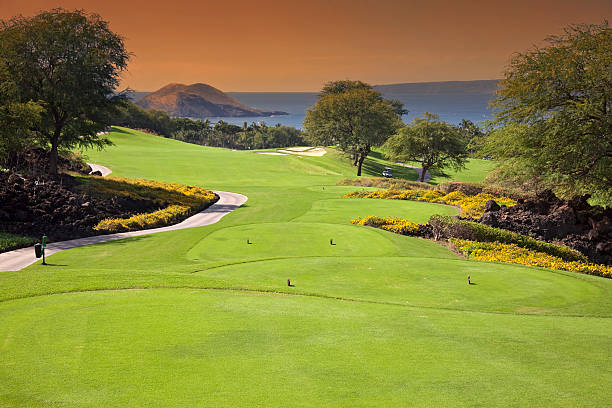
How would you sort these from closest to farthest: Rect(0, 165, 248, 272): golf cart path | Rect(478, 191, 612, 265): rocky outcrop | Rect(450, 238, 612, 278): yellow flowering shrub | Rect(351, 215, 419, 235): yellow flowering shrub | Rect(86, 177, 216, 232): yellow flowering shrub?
1. Rect(450, 238, 612, 278): yellow flowering shrub
2. Rect(0, 165, 248, 272): golf cart path
3. Rect(478, 191, 612, 265): rocky outcrop
4. Rect(351, 215, 419, 235): yellow flowering shrub
5. Rect(86, 177, 216, 232): yellow flowering shrub

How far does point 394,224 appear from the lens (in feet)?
87.8

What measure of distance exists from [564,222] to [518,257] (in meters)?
7.08

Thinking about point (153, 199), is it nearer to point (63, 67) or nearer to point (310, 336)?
point (63, 67)

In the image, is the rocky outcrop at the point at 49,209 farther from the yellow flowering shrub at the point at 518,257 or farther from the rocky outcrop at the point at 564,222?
the rocky outcrop at the point at 564,222

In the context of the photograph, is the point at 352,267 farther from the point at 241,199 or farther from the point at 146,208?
the point at 241,199

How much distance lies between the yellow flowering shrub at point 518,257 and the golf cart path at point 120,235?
18.5 metres

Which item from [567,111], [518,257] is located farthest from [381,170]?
[518,257]

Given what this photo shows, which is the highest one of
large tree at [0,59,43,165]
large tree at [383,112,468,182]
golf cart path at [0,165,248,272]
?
large tree at [383,112,468,182]

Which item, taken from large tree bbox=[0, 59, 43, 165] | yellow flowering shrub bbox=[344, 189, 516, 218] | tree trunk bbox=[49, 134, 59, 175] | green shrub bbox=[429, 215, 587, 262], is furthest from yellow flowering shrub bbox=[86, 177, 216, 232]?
green shrub bbox=[429, 215, 587, 262]

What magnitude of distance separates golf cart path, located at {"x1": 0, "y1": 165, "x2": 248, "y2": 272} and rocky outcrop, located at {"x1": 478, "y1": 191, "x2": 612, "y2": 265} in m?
20.2

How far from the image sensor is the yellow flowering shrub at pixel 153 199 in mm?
30328

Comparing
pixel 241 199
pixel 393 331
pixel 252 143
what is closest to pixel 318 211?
pixel 241 199

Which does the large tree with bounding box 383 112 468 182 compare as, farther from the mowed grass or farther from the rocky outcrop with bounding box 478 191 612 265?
the mowed grass

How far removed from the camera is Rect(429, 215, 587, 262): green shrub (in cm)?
2259
